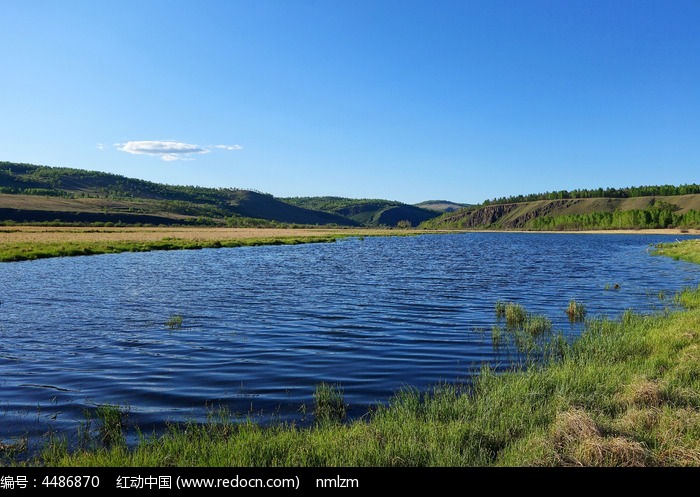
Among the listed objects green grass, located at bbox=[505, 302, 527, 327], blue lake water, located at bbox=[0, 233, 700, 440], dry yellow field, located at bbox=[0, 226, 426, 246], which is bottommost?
blue lake water, located at bbox=[0, 233, 700, 440]

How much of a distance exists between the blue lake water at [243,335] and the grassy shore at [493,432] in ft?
6.27

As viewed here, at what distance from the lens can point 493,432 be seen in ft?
28.9

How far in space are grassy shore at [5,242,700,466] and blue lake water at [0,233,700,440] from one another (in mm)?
1910

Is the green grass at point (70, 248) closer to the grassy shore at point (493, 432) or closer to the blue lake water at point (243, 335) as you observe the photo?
the blue lake water at point (243, 335)

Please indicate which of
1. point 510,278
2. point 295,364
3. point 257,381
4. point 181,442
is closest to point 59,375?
point 257,381

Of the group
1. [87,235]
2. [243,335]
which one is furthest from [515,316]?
[87,235]

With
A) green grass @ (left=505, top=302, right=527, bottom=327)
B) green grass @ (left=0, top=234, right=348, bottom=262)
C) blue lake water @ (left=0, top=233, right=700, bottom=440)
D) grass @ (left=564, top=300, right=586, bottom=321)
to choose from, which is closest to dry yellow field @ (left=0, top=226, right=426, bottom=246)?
green grass @ (left=0, top=234, right=348, bottom=262)

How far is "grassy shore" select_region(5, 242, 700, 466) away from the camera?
755 centimetres

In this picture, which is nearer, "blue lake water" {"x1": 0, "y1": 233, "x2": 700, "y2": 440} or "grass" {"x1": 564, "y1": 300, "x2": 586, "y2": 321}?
"blue lake water" {"x1": 0, "y1": 233, "x2": 700, "y2": 440}

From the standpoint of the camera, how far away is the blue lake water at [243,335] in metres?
12.4

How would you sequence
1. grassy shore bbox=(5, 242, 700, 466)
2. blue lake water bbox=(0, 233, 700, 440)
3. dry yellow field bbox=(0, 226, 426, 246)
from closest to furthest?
grassy shore bbox=(5, 242, 700, 466)
blue lake water bbox=(0, 233, 700, 440)
dry yellow field bbox=(0, 226, 426, 246)

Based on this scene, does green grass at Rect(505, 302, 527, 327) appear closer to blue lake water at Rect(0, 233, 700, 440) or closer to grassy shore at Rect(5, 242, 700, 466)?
blue lake water at Rect(0, 233, 700, 440)

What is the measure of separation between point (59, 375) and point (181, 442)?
8024 millimetres

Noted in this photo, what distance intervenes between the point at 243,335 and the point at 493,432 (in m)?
12.8
